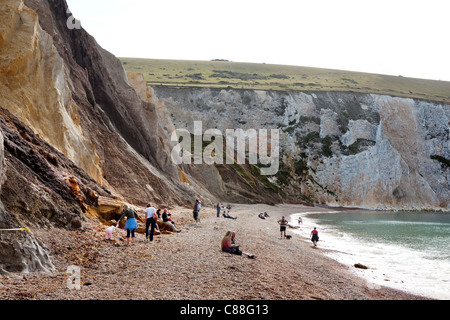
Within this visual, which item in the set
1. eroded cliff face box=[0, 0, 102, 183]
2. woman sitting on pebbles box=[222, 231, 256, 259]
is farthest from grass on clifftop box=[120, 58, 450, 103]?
woman sitting on pebbles box=[222, 231, 256, 259]

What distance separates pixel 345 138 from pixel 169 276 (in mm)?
73597

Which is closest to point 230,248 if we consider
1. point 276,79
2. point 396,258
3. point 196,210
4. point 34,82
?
point 196,210

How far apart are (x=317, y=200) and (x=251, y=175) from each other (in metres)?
16.6

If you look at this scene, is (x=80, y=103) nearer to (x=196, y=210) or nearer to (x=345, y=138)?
(x=196, y=210)

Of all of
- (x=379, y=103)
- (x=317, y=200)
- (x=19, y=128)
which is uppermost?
(x=379, y=103)

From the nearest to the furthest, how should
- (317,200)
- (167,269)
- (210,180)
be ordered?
1. (167,269)
2. (210,180)
3. (317,200)

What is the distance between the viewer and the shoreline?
6.95 m

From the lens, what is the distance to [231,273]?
9.82 meters

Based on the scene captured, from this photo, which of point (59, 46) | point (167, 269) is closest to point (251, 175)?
point (59, 46)

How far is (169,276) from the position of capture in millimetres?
8617

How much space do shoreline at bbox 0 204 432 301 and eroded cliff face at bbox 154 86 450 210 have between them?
54856 millimetres

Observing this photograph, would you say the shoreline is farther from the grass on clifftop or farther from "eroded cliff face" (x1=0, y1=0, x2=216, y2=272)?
the grass on clifftop

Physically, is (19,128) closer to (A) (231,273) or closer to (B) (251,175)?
(A) (231,273)

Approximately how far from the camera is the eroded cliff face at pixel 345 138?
7219 cm
